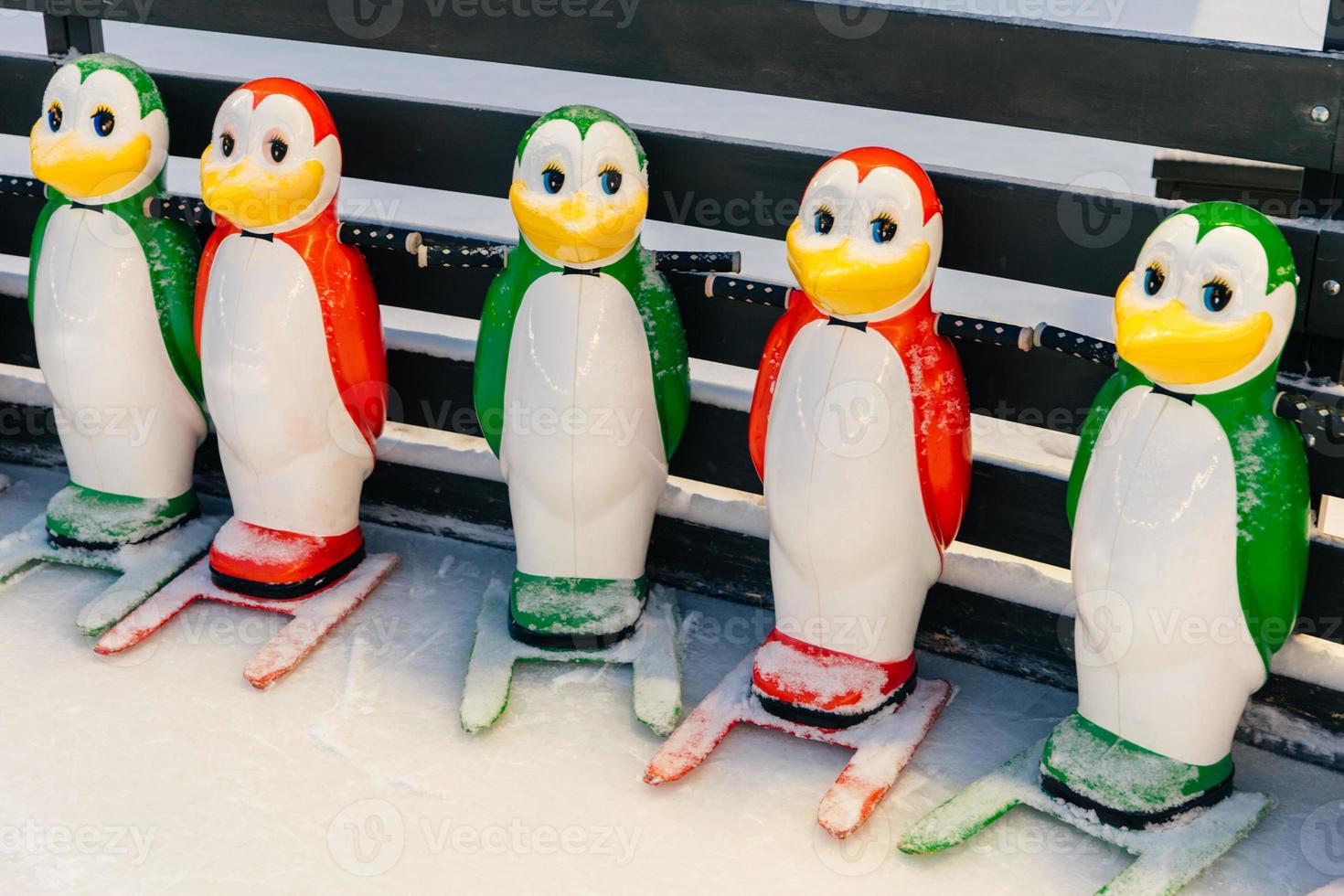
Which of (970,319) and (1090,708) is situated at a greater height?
(970,319)

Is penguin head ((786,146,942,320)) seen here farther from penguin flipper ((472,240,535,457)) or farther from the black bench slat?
penguin flipper ((472,240,535,457))

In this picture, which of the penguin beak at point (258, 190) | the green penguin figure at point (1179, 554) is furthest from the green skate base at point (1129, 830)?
the penguin beak at point (258, 190)

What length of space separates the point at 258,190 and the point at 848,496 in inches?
30.2

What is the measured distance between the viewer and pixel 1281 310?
4.96 ft

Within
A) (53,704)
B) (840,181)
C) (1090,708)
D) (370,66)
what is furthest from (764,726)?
(370,66)

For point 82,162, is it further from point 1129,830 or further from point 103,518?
point 1129,830

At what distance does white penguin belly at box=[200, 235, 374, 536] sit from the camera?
1.94 m

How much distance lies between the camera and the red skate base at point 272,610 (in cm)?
196

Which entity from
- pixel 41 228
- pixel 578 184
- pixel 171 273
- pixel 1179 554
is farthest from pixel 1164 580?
pixel 41 228

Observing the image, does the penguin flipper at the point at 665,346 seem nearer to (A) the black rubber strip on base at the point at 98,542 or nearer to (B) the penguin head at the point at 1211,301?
(B) the penguin head at the point at 1211,301

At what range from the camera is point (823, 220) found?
1.68 m

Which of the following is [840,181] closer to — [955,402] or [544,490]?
[955,402]

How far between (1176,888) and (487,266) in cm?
102

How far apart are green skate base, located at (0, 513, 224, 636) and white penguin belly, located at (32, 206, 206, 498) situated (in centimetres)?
7
